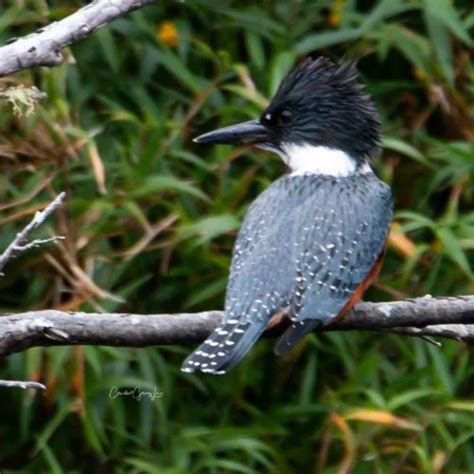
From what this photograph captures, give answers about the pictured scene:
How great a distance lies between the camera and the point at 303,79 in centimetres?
331

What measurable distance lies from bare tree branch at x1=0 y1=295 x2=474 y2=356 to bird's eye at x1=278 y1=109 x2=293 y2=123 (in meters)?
0.90

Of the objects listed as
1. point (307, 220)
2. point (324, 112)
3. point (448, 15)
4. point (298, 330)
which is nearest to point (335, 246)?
point (307, 220)

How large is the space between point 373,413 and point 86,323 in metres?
1.54

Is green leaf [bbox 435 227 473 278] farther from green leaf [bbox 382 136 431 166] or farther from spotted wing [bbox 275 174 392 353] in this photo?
spotted wing [bbox 275 174 392 353]

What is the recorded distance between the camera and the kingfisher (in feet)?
9.16

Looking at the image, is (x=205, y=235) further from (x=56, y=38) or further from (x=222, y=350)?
(x=56, y=38)

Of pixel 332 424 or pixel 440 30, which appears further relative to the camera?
pixel 440 30

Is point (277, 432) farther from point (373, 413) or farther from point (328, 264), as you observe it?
point (328, 264)

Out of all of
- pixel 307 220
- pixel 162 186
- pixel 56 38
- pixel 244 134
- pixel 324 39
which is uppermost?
pixel 56 38

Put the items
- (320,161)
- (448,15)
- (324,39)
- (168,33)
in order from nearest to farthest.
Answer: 1. (320,161)
2. (448,15)
3. (324,39)
4. (168,33)

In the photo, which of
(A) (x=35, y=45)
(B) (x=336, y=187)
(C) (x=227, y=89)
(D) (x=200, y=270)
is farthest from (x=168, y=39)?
(A) (x=35, y=45)

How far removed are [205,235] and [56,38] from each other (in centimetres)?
156

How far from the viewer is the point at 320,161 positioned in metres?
3.35

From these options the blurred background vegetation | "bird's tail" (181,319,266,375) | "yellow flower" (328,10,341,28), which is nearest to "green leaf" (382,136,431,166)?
the blurred background vegetation
